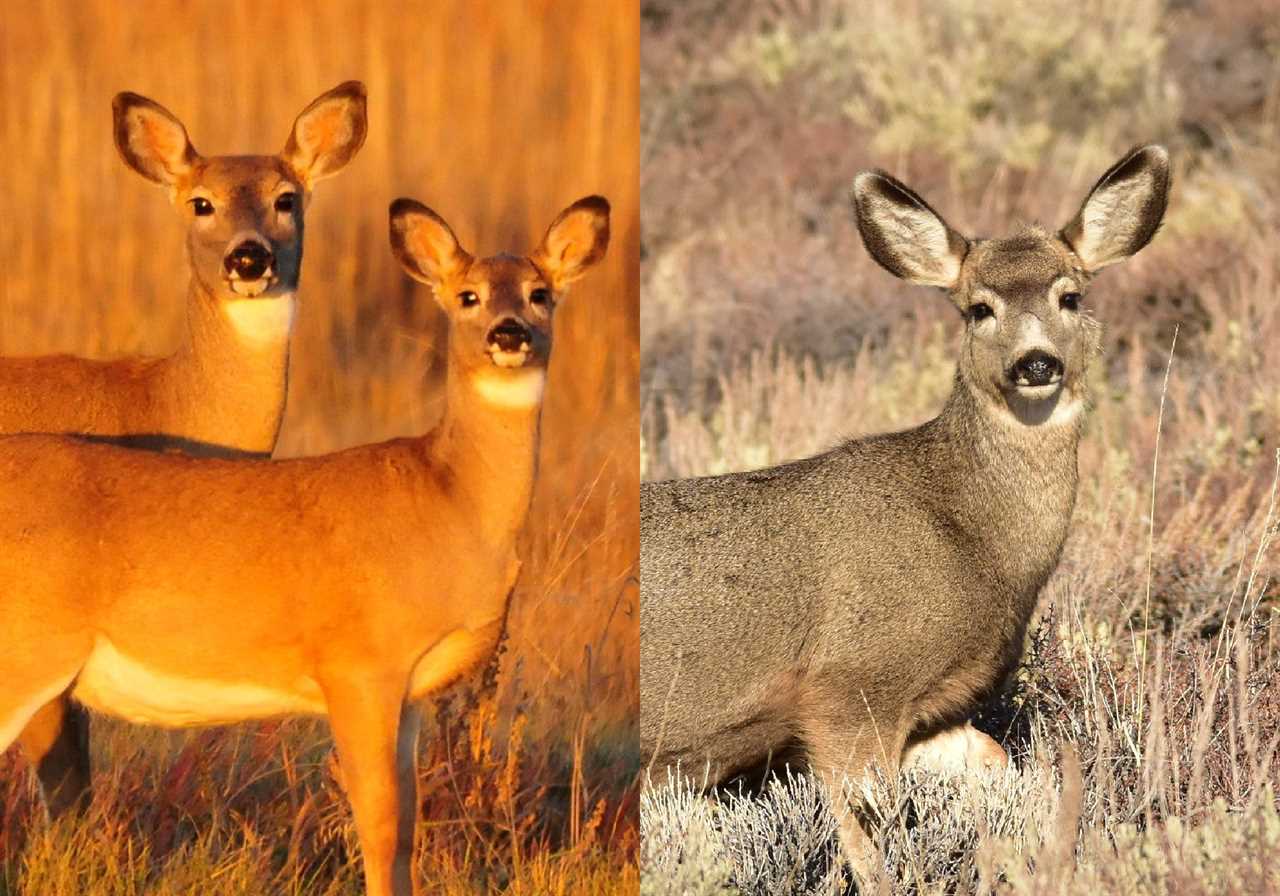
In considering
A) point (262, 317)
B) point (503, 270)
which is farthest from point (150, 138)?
point (503, 270)

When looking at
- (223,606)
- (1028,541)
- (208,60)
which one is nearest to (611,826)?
(223,606)

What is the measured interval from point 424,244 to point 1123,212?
303 cm

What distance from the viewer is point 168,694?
163 inches

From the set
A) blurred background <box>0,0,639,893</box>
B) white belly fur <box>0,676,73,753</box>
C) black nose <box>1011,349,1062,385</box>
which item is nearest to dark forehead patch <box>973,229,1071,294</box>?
black nose <box>1011,349,1062,385</box>

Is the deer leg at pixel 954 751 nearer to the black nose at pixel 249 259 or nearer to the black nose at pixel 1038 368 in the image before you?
the black nose at pixel 1038 368

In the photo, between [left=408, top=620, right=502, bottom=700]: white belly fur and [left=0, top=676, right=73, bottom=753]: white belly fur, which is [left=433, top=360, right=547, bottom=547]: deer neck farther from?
[left=0, top=676, right=73, bottom=753]: white belly fur

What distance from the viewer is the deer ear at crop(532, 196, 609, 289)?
14.3ft

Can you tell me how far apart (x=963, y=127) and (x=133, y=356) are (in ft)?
33.0

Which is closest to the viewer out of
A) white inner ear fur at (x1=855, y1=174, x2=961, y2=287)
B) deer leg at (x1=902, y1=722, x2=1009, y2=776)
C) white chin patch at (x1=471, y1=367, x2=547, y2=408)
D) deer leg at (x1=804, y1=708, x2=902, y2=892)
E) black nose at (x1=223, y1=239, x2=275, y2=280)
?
white chin patch at (x1=471, y1=367, x2=547, y2=408)

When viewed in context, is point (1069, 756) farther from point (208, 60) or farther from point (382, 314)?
point (208, 60)

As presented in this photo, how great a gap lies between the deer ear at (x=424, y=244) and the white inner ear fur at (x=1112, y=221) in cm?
285

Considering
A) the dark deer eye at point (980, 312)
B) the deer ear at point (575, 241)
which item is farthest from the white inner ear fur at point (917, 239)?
the deer ear at point (575, 241)

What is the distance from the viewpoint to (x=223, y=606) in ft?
13.7

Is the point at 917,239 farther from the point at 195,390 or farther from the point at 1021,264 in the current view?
the point at 195,390
